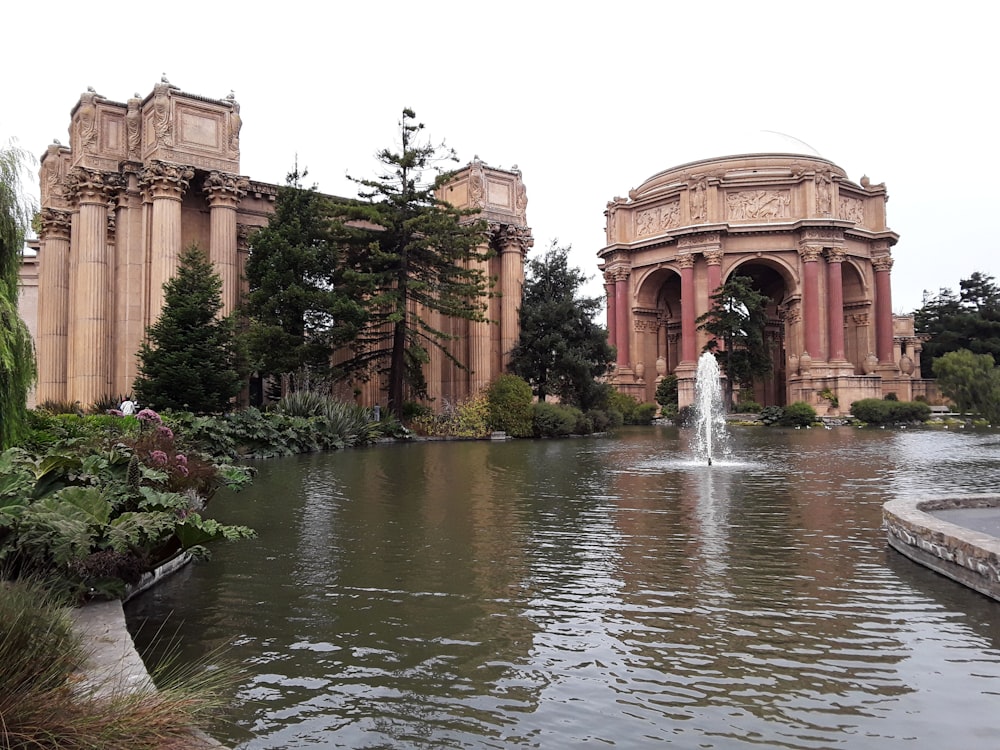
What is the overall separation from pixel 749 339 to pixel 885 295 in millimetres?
15582

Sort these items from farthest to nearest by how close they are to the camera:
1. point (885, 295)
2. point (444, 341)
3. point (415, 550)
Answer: point (885, 295), point (444, 341), point (415, 550)

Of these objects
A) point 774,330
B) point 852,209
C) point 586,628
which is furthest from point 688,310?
point 586,628

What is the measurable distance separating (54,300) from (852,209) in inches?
1965

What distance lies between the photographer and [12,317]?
24.3ft

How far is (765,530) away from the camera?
313 inches

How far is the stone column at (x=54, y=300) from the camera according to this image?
27.6m

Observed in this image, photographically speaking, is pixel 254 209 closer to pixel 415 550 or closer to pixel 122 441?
pixel 122 441

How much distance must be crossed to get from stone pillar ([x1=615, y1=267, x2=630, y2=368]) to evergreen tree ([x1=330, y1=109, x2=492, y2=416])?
32.9 meters

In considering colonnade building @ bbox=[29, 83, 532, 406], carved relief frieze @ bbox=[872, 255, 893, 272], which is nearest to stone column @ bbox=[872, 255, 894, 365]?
carved relief frieze @ bbox=[872, 255, 893, 272]

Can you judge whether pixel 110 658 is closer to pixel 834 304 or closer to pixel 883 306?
pixel 834 304

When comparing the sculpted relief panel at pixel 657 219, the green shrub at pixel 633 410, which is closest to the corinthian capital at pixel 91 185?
the green shrub at pixel 633 410

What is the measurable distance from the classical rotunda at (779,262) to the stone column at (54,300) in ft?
118

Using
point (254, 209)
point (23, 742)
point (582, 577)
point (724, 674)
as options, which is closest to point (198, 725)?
point (23, 742)

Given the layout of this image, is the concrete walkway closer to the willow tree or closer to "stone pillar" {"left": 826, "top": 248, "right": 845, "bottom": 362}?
the willow tree
